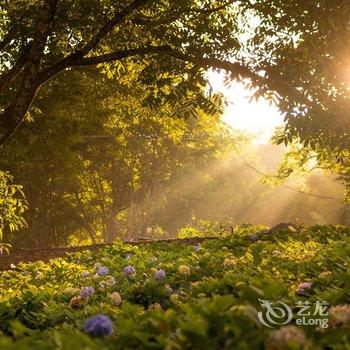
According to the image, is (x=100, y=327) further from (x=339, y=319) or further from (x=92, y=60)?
(x=92, y=60)

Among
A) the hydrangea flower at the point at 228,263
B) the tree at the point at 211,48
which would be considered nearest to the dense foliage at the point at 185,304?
the hydrangea flower at the point at 228,263

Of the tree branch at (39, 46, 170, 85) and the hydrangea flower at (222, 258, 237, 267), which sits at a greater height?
the tree branch at (39, 46, 170, 85)

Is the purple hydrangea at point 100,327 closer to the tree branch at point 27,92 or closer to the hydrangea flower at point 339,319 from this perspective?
the hydrangea flower at point 339,319

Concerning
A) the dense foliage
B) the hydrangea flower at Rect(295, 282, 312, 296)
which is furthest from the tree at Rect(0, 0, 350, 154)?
the hydrangea flower at Rect(295, 282, 312, 296)

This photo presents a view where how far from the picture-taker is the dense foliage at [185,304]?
2355mm

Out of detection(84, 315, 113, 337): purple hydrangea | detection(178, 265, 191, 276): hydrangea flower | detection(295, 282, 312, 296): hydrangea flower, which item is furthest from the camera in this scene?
detection(178, 265, 191, 276): hydrangea flower

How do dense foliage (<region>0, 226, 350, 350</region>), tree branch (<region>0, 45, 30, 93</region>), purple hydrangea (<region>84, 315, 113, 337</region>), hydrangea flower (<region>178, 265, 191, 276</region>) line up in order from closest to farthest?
1. dense foliage (<region>0, 226, 350, 350</region>)
2. purple hydrangea (<region>84, 315, 113, 337</region>)
3. hydrangea flower (<region>178, 265, 191, 276</region>)
4. tree branch (<region>0, 45, 30, 93</region>)

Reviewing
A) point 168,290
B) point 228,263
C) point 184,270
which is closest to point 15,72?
point 184,270

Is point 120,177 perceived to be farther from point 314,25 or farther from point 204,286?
point 204,286

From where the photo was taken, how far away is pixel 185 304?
3275mm

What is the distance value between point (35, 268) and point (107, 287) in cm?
462

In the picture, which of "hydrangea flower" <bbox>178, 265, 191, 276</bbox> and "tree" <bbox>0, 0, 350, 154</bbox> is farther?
"tree" <bbox>0, 0, 350, 154</bbox>

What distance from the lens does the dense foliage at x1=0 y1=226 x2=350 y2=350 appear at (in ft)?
7.73

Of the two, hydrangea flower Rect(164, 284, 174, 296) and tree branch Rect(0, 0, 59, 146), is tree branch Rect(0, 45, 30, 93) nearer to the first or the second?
tree branch Rect(0, 0, 59, 146)
